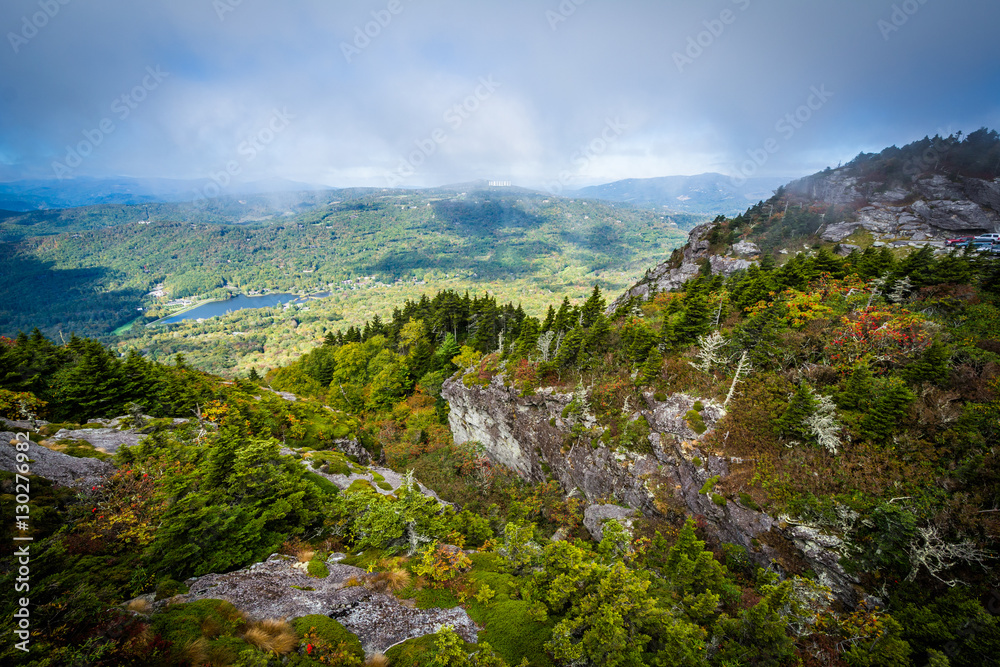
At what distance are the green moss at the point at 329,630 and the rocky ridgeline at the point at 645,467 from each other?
14.5 meters

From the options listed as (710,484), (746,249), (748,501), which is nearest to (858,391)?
(748,501)

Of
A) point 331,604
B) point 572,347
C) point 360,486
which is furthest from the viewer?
point 572,347

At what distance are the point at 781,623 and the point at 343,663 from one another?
35.2 feet

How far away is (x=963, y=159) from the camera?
54094 mm

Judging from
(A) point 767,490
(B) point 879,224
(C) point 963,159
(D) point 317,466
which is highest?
(C) point 963,159

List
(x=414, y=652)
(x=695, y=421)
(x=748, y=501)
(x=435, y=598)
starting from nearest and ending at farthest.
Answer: (x=414, y=652)
(x=435, y=598)
(x=748, y=501)
(x=695, y=421)

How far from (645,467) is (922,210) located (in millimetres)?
63184

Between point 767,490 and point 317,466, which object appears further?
point 317,466

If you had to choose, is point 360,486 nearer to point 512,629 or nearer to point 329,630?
point 329,630

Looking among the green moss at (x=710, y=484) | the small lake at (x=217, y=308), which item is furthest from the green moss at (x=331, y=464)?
the small lake at (x=217, y=308)

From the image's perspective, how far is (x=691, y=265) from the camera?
55.0m

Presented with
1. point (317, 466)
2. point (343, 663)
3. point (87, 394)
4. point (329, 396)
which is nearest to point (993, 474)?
point (343, 663)

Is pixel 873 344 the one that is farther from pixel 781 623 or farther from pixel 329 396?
pixel 329 396

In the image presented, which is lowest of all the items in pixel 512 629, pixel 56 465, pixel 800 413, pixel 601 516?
pixel 601 516
